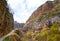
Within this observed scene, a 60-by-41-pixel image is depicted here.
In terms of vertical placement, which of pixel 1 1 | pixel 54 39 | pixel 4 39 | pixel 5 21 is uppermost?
pixel 1 1

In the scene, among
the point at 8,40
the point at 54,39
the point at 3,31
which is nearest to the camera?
the point at 8,40

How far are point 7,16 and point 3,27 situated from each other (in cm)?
345

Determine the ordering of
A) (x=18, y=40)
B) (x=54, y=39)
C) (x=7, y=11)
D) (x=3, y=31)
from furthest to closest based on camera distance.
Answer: (x=54, y=39) → (x=7, y=11) → (x=3, y=31) → (x=18, y=40)

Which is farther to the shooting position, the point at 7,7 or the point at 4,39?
the point at 7,7

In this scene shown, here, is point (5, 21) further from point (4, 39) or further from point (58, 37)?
point (58, 37)

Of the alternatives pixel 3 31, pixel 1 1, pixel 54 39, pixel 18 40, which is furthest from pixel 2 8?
pixel 54 39

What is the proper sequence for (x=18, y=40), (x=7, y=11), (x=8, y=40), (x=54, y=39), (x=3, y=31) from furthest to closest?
(x=54, y=39) < (x=7, y=11) < (x=3, y=31) < (x=18, y=40) < (x=8, y=40)

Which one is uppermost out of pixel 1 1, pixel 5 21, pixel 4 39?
pixel 1 1

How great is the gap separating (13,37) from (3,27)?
473cm

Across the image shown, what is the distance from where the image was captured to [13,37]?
26328mm

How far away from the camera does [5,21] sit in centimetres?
3183

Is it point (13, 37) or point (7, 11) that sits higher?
point (7, 11)

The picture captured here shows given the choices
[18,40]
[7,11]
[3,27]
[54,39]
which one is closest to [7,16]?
[7,11]

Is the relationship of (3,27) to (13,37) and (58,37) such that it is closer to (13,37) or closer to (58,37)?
(13,37)
